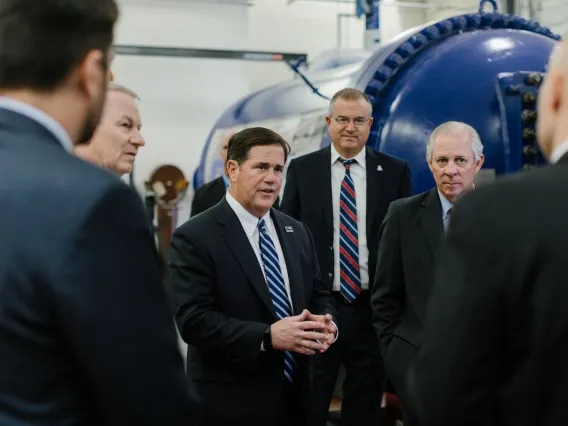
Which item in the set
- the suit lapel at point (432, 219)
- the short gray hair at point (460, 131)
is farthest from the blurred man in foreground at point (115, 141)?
the short gray hair at point (460, 131)

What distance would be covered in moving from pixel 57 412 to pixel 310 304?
6.44ft

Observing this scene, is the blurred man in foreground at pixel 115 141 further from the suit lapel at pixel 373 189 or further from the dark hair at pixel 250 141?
the suit lapel at pixel 373 189

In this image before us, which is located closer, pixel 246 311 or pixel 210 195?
pixel 246 311

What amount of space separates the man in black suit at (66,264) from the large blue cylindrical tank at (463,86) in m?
3.17

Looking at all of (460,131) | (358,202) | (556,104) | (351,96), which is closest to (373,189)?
(358,202)

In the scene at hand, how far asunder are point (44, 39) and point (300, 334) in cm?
167

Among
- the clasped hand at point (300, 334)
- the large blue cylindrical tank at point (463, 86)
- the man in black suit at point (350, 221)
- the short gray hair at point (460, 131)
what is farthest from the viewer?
the large blue cylindrical tank at point (463, 86)

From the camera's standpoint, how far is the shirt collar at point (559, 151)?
4.28ft

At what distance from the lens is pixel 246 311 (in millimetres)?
2758

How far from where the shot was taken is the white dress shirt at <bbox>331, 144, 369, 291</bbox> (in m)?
3.88

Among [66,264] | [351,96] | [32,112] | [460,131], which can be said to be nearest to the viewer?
[66,264]

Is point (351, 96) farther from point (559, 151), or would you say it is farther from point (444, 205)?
point (559, 151)

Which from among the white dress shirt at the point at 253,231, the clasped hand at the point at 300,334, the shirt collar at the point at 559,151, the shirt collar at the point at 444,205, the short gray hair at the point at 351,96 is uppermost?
the short gray hair at the point at 351,96

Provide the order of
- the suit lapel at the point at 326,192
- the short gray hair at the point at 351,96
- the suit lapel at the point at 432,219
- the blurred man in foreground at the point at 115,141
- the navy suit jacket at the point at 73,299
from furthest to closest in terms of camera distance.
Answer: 1. the short gray hair at the point at 351,96
2. the suit lapel at the point at 326,192
3. the suit lapel at the point at 432,219
4. the blurred man in foreground at the point at 115,141
5. the navy suit jacket at the point at 73,299
